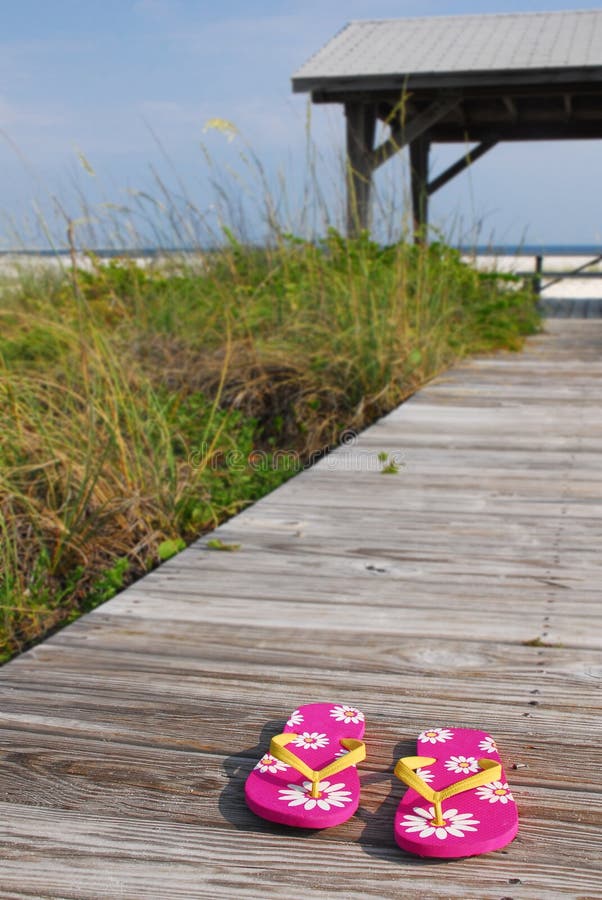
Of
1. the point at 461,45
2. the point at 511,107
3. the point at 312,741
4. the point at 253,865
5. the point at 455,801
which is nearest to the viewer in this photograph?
the point at 253,865

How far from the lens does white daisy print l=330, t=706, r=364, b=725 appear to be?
1245mm

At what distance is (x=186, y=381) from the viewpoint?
4.17 metres

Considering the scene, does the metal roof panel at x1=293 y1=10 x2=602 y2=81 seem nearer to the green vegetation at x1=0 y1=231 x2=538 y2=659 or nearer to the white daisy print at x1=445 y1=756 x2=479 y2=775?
the green vegetation at x1=0 y1=231 x2=538 y2=659

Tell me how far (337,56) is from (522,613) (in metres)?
8.19

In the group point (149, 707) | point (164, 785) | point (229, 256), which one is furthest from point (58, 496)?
point (229, 256)

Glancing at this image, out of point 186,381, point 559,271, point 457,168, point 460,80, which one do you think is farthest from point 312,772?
point 559,271

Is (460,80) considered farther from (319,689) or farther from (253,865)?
(253,865)

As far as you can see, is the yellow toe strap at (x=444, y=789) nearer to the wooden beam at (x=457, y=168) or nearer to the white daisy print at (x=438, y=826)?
the white daisy print at (x=438, y=826)

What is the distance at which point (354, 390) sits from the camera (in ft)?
13.2

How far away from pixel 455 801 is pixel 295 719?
0.27 metres

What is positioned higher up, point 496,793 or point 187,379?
point 187,379

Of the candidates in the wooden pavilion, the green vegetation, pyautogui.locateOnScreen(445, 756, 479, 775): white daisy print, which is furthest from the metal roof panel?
pyautogui.locateOnScreen(445, 756, 479, 775): white daisy print

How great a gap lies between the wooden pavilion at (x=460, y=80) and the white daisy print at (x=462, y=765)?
5.57m

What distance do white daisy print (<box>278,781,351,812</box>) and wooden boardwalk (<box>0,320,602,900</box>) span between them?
30 millimetres
